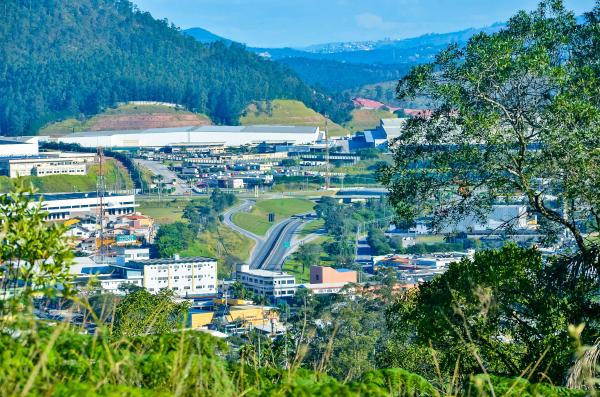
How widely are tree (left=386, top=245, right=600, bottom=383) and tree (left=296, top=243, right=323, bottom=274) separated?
21476 mm

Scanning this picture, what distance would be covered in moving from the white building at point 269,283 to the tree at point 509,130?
15590 mm

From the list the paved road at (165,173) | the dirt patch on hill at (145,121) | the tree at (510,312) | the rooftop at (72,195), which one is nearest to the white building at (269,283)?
the rooftop at (72,195)

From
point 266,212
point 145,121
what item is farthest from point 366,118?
point 266,212

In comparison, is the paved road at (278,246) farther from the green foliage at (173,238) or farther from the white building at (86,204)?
the white building at (86,204)

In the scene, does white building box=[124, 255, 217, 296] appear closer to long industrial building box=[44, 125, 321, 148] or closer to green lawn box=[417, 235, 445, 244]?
green lawn box=[417, 235, 445, 244]

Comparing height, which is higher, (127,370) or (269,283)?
(127,370)

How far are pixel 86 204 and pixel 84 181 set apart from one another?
485 cm

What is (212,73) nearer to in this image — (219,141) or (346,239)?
(219,141)

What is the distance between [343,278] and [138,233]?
7.93 metres

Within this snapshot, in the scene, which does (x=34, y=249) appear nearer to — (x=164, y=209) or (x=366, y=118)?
(x=164, y=209)

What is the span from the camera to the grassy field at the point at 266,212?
31.1 m

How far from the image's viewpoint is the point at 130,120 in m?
52.0

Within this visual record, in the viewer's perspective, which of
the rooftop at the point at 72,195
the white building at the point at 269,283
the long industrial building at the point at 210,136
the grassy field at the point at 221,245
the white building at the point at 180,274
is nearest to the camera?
the white building at the point at 269,283

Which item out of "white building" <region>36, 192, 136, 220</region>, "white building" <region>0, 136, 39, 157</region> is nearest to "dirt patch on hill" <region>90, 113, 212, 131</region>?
"white building" <region>0, 136, 39, 157</region>
